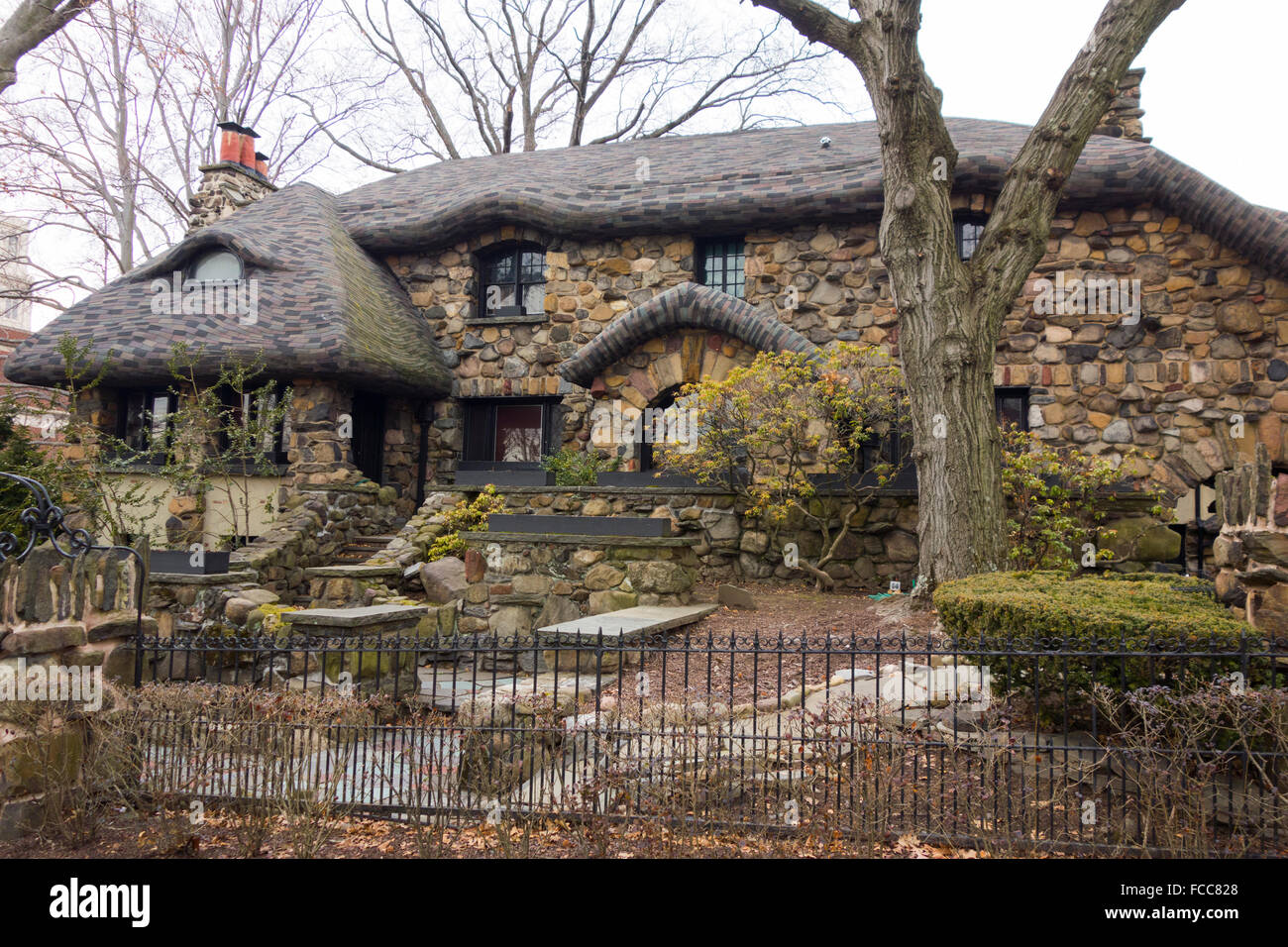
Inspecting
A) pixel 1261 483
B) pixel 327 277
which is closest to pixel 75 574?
pixel 1261 483

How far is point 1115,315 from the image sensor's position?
11.0 meters

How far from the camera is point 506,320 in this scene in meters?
13.5

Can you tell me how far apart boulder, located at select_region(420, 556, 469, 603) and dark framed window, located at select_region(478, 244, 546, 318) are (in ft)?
18.6

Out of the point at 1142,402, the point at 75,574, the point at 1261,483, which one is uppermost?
the point at 1142,402

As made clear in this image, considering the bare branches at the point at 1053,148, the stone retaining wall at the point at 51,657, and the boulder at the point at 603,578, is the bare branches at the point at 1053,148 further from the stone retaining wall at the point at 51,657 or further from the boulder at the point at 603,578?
the stone retaining wall at the point at 51,657

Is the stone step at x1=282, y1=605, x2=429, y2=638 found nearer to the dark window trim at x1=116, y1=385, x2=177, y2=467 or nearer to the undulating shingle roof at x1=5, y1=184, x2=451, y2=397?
the undulating shingle roof at x1=5, y1=184, x2=451, y2=397

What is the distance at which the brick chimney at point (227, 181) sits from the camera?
15.2m

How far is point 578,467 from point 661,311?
7.14ft

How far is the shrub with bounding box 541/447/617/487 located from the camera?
34.0 feet

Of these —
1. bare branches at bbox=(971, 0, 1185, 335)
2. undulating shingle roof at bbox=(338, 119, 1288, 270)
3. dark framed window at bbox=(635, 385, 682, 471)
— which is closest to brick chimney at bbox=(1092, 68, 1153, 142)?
undulating shingle roof at bbox=(338, 119, 1288, 270)

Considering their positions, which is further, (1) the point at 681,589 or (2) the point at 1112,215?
(2) the point at 1112,215

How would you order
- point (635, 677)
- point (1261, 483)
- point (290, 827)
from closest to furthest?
point (290, 827) → point (1261, 483) → point (635, 677)

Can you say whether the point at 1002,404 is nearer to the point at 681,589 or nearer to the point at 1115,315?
the point at 1115,315
